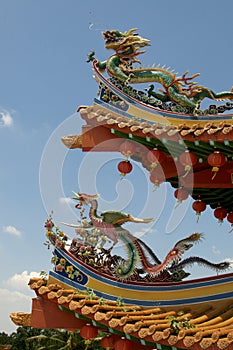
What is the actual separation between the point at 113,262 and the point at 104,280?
0.81 ft

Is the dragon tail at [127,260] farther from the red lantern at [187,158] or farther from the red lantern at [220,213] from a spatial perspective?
the red lantern at [220,213]

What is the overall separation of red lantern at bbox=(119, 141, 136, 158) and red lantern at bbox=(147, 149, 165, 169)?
8.0 inches

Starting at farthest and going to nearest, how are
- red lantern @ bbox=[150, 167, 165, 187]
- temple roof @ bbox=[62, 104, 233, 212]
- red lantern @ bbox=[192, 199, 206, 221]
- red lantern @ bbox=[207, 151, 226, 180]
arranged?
red lantern @ bbox=[192, 199, 206, 221]
red lantern @ bbox=[150, 167, 165, 187]
red lantern @ bbox=[207, 151, 226, 180]
temple roof @ bbox=[62, 104, 233, 212]

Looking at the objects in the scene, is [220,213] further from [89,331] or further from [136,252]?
[89,331]

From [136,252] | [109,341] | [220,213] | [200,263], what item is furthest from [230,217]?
[109,341]

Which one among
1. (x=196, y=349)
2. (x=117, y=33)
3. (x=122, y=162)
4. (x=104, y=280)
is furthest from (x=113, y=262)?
(x=117, y=33)

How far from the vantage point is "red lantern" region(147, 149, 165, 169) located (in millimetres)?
5273

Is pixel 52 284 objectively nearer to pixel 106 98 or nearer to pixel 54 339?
pixel 106 98

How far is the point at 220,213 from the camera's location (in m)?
6.84

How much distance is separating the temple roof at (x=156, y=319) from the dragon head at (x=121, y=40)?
127 inches

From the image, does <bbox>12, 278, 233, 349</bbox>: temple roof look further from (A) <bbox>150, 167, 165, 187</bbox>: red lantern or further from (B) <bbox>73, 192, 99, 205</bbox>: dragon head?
(A) <bbox>150, 167, 165, 187</bbox>: red lantern

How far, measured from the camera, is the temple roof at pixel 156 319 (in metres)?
4.11

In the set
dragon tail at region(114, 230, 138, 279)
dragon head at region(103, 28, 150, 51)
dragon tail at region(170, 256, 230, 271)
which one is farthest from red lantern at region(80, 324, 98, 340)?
dragon head at region(103, 28, 150, 51)

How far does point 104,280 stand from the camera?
539 cm
